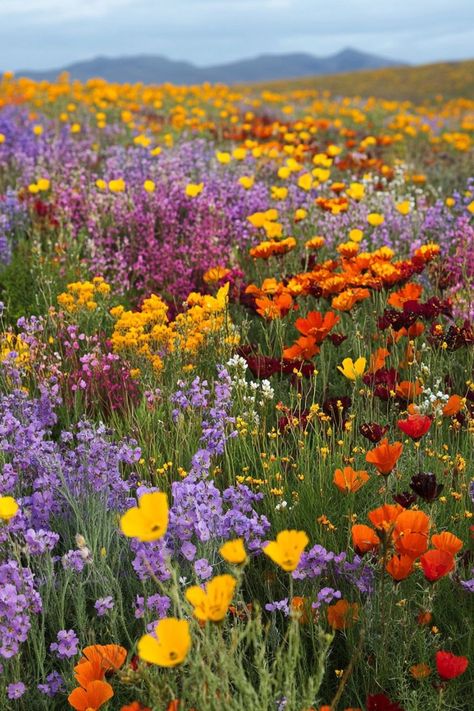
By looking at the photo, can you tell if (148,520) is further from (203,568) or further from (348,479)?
(348,479)

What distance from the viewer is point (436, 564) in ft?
5.88

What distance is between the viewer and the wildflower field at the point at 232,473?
1833 millimetres

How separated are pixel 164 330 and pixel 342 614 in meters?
1.87

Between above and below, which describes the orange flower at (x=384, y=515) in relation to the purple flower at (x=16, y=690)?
above

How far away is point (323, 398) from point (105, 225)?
3.29 m

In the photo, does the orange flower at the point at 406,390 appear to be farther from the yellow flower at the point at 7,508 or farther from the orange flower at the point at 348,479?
the yellow flower at the point at 7,508

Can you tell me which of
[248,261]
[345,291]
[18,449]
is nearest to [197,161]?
[248,261]

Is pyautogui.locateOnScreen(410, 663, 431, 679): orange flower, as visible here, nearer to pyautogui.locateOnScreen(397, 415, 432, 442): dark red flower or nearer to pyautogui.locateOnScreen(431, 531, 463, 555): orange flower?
pyautogui.locateOnScreen(431, 531, 463, 555): orange flower

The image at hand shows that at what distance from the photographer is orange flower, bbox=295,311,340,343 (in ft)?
10.2

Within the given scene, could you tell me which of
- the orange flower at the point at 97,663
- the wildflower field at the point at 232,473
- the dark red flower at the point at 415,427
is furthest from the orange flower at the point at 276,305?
the orange flower at the point at 97,663

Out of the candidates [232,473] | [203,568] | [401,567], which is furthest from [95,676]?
[232,473]

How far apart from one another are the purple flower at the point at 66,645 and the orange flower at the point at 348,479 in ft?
2.89

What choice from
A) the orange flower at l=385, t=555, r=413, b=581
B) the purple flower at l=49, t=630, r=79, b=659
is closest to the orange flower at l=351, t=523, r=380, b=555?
the orange flower at l=385, t=555, r=413, b=581

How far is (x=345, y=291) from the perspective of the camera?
135 inches
